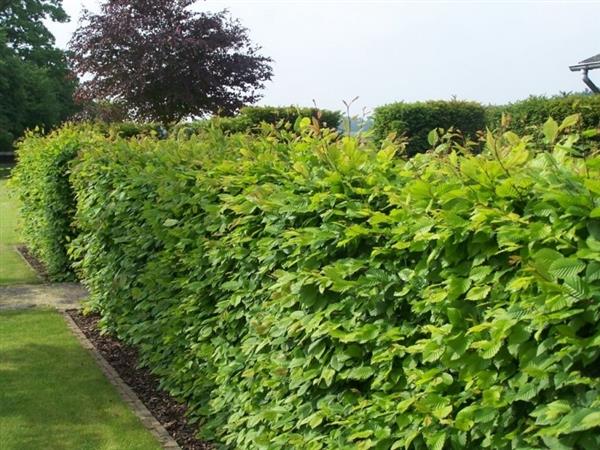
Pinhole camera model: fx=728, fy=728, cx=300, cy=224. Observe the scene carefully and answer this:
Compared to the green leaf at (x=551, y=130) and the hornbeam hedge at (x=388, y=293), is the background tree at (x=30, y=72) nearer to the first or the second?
the hornbeam hedge at (x=388, y=293)

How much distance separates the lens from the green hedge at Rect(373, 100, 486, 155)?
18.9 metres

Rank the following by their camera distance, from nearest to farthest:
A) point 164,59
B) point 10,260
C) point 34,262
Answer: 1. point 34,262
2. point 10,260
3. point 164,59

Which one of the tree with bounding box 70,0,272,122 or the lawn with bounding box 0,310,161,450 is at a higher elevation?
the tree with bounding box 70,0,272,122

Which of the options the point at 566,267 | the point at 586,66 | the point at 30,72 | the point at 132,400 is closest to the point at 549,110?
the point at 586,66

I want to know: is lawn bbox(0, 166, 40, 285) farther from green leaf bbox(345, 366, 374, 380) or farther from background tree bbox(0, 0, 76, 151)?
background tree bbox(0, 0, 76, 151)

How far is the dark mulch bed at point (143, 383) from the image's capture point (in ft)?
17.4

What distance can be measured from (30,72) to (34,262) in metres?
41.8

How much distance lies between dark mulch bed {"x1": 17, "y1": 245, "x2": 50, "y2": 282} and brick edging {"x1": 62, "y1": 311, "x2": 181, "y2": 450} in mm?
3628

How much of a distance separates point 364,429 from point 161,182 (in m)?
3.12

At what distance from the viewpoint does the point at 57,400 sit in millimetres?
5828

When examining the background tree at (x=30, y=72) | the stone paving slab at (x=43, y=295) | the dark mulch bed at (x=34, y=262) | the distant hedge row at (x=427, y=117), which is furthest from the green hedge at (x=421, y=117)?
the background tree at (x=30, y=72)

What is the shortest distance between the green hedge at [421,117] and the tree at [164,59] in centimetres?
1503

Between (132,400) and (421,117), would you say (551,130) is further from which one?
(421,117)

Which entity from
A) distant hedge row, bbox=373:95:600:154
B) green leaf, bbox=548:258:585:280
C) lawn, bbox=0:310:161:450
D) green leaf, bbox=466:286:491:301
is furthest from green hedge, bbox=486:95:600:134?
green leaf, bbox=548:258:585:280
